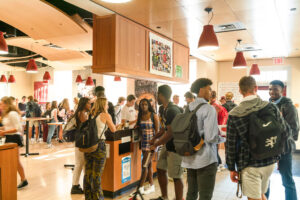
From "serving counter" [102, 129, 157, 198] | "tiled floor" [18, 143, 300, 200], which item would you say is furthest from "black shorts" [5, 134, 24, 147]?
"serving counter" [102, 129, 157, 198]

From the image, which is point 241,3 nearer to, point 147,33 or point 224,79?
point 147,33

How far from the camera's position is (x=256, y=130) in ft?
6.97

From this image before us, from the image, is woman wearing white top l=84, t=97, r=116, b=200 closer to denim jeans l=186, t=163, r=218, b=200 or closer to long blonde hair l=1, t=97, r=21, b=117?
denim jeans l=186, t=163, r=218, b=200

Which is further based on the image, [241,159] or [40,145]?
[40,145]

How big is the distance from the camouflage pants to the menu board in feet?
22.2

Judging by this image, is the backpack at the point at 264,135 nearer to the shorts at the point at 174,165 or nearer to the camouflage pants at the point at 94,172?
the shorts at the point at 174,165

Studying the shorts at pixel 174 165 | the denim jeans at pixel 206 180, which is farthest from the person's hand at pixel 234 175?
the shorts at pixel 174 165

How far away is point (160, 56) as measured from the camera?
5445 mm

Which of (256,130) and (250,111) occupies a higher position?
(250,111)

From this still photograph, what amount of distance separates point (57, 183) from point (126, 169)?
1456 millimetres

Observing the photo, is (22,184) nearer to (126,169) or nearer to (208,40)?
(126,169)

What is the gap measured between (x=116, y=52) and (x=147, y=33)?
1088mm

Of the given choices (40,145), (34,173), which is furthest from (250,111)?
(40,145)

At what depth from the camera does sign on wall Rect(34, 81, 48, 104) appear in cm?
1452
